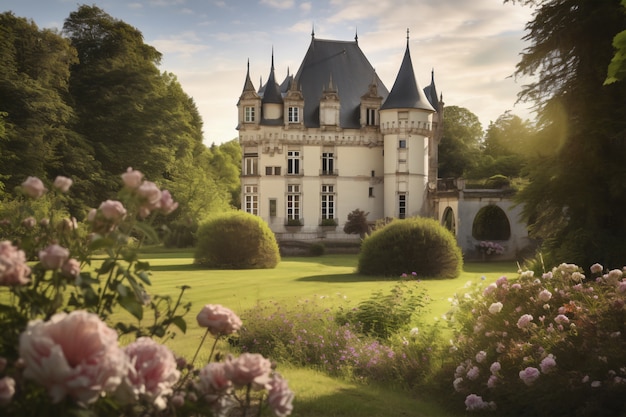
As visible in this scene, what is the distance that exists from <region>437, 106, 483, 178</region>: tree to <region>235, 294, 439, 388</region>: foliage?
43.7 metres

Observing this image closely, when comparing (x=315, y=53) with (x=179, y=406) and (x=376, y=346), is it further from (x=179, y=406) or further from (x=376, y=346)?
(x=179, y=406)

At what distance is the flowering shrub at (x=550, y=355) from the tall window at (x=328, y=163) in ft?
118

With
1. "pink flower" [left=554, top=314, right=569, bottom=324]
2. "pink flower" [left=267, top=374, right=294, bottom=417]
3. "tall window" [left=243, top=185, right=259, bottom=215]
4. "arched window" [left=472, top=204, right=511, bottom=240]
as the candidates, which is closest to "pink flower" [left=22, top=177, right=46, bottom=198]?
"pink flower" [left=267, top=374, right=294, bottom=417]

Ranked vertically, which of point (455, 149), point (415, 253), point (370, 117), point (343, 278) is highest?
point (370, 117)

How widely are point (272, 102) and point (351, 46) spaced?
8145mm

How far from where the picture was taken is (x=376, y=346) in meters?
9.36

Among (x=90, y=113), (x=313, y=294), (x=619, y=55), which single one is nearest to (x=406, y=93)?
(x=90, y=113)

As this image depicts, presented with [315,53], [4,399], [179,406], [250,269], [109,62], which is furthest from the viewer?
[315,53]

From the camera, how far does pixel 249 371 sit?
102 inches

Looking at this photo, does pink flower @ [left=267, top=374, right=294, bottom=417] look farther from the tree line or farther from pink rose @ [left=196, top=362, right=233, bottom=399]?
the tree line

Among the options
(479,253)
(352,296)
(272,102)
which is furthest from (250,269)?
(272,102)

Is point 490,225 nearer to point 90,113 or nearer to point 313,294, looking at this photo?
point 90,113

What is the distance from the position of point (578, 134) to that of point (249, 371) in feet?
35.7

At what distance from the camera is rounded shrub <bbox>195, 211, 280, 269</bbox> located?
1075 inches
